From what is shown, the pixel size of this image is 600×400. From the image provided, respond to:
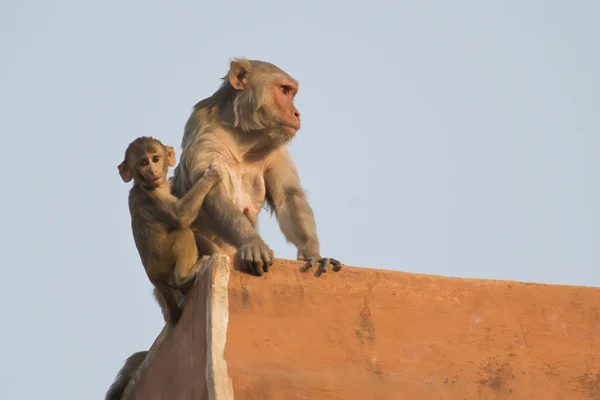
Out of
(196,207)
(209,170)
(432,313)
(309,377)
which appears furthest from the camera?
(209,170)

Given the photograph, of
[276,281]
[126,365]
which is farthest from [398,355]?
[126,365]

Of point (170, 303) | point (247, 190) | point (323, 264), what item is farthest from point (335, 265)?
point (247, 190)

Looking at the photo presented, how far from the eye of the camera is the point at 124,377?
29.6 feet

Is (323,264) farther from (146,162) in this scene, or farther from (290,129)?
(290,129)

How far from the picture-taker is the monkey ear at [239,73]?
32.9ft

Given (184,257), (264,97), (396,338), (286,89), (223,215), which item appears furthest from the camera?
(286,89)

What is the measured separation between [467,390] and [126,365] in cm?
299

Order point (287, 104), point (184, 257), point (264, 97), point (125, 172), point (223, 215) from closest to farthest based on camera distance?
point (184, 257) < point (125, 172) < point (223, 215) < point (264, 97) < point (287, 104)

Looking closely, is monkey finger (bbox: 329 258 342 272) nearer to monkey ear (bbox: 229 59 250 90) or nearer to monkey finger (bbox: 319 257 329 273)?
monkey finger (bbox: 319 257 329 273)

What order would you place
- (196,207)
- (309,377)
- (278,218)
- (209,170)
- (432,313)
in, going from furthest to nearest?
(278,218) < (209,170) < (196,207) < (432,313) < (309,377)

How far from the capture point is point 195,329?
24.1ft

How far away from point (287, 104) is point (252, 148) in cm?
54

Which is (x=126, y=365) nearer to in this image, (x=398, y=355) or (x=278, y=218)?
(x=278, y=218)

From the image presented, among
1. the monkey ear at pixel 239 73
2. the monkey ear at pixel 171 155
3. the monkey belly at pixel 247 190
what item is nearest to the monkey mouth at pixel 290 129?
the monkey belly at pixel 247 190
